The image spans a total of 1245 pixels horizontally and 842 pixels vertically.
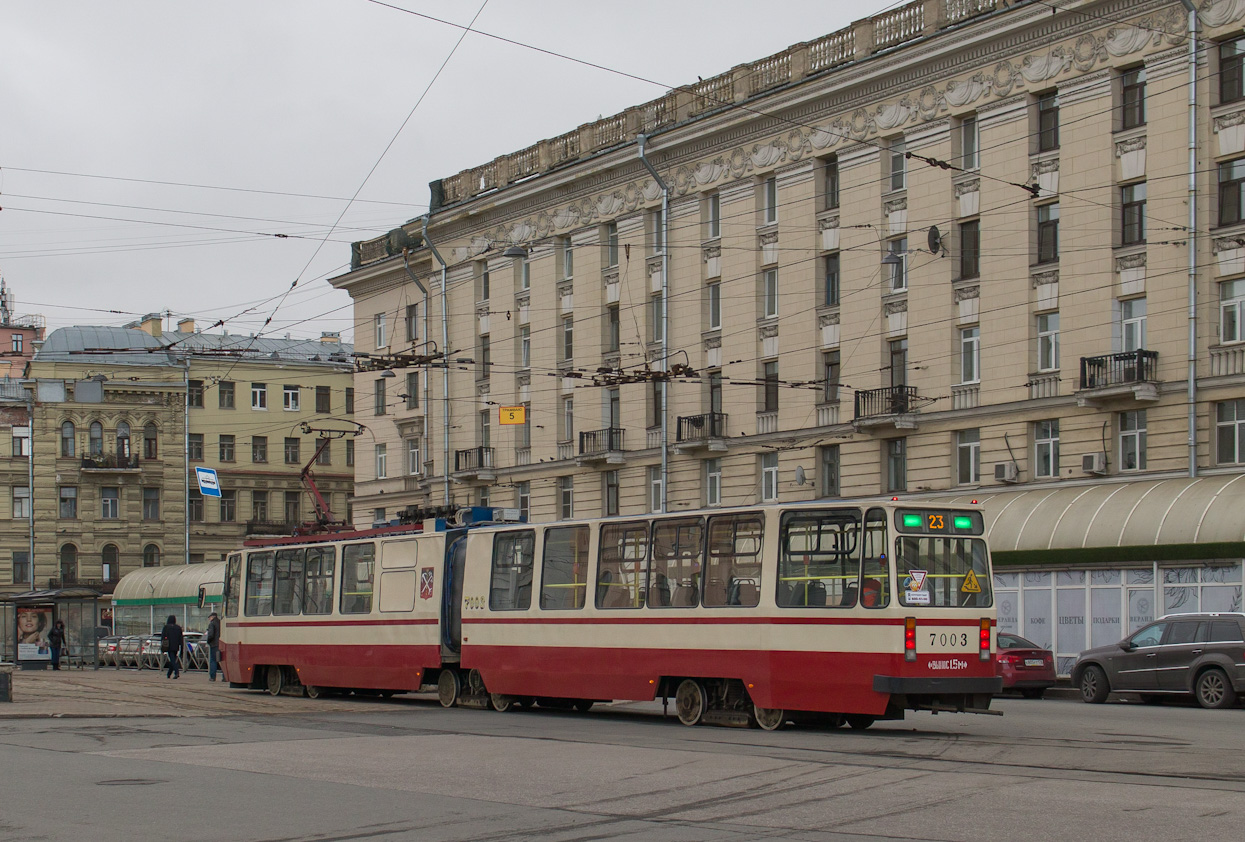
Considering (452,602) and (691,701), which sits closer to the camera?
(691,701)

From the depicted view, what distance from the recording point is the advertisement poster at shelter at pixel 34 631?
141ft

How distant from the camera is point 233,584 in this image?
29.7 metres

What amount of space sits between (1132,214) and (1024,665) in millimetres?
11990

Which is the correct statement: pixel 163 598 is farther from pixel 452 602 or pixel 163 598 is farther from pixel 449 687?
pixel 452 602

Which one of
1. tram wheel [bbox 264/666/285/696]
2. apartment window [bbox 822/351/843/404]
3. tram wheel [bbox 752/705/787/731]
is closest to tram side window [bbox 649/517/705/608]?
tram wheel [bbox 752/705/787/731]

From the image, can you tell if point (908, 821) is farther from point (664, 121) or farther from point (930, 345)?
point (664, 121)

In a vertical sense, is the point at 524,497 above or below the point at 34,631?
above

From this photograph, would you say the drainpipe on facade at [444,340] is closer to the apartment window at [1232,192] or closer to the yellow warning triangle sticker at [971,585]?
the apartment window at [1232,192]

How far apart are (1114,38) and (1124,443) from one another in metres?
9.05

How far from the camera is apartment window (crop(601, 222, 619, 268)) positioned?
49.5 metres

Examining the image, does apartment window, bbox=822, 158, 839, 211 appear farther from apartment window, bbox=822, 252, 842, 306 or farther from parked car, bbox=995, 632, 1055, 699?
parked car, bbox=995, 632, 1055, 699

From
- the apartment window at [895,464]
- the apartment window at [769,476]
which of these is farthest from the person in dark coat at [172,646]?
the apartment window at [895,464]

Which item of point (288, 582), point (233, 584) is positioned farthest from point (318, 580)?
point (233, 584)

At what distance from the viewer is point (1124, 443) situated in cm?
3541
